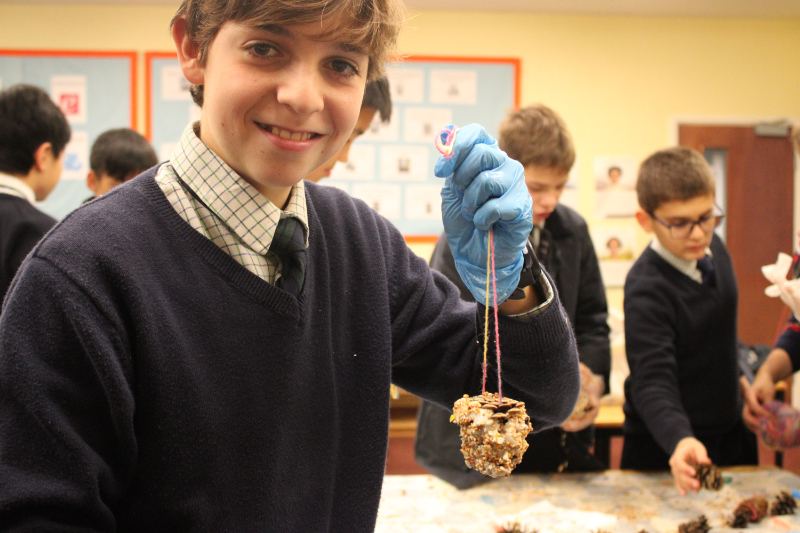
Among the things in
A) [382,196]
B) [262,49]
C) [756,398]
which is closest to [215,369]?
[262,49]

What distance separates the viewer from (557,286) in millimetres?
1955

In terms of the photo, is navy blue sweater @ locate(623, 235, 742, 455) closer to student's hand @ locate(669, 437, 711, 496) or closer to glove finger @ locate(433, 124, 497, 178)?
student's hand @ locate(669, 437, 711, 496)

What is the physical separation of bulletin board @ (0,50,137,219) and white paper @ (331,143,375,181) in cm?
154

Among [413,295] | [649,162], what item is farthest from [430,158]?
[413,295]

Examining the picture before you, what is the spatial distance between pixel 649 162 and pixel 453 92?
2.66 m

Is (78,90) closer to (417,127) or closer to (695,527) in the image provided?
(417,127)

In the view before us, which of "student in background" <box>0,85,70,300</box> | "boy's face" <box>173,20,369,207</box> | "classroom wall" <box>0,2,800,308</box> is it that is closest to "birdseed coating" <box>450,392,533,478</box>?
"boy's face" <box>173,20,369,207</box>

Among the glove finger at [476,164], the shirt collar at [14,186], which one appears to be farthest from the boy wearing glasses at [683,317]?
the shirt collar at [14,186]

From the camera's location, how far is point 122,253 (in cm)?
84

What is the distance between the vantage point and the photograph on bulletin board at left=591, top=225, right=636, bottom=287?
4.71 metres

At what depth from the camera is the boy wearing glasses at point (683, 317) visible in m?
1.92

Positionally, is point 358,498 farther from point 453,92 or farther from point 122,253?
point 453,92

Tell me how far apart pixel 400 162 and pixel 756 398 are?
3104 mm

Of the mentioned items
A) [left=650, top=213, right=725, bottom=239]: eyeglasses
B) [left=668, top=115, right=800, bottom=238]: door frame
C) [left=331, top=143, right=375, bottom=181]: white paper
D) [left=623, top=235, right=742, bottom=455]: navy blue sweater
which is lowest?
[left=623, top=235, right=742, bottom=455]: navy blue sweater
